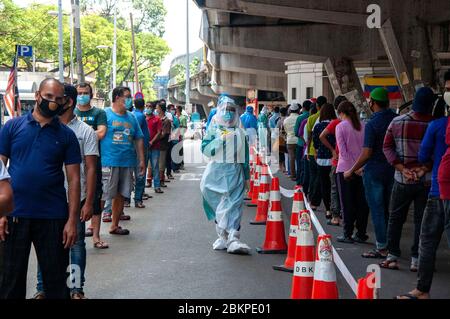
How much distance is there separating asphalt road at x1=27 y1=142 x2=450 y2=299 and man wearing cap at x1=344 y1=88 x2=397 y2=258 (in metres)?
0.48

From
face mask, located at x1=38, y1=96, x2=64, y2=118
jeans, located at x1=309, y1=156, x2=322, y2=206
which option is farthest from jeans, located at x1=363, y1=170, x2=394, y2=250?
face mask, located at x1=38, y1=96, x2=64, y2=118

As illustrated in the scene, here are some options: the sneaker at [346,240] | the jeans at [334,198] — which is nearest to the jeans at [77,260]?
the sneaker at [346,240]

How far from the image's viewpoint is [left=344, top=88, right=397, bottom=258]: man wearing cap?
9578 millimetres

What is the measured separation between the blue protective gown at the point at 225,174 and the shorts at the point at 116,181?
1.29m

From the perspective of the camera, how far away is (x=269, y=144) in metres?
29.4

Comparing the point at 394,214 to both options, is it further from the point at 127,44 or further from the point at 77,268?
the point at 127,44

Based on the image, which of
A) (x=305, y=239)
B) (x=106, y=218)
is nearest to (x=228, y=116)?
(x=106, y=218)

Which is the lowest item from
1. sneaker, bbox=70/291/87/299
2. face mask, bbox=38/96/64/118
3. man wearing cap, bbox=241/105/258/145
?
sneaker, bbox=70/291/87/299

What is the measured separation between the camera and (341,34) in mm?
25344

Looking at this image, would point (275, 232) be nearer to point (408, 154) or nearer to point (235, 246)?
point (235, 246)

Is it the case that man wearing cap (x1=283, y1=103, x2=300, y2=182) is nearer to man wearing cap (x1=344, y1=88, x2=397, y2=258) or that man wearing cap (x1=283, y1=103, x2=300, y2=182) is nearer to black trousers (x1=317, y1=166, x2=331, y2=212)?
black trousers (x1=317, y1=166, x2=331, y2=212)

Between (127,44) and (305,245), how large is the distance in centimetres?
6863

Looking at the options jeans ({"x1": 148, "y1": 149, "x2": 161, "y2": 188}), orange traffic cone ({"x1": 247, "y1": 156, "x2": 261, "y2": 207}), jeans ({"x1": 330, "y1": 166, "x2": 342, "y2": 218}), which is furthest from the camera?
jeans ({"x1": 148, "y1": 149, "x2": 161, "y2": 188})

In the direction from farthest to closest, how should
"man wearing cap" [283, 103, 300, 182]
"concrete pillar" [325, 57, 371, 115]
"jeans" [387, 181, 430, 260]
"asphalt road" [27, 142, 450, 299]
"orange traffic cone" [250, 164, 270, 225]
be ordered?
"concrete pillar" [325, 57, 371, 115], "man wearing cap" [283, 103, 300, 182], "orange traffic cone" [250, 164, 270, 225], "jeans" [387, 181, 430, 260], "asphalt road" [27, 142, 450, 299]
